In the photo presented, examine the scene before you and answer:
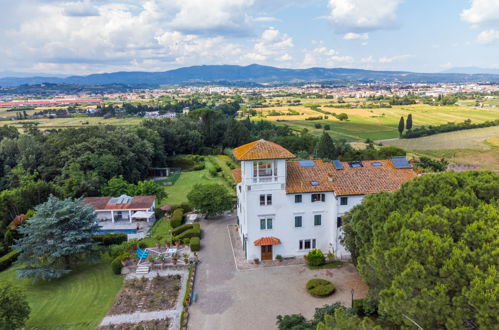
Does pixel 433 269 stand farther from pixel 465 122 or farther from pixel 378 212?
pixel 465 122

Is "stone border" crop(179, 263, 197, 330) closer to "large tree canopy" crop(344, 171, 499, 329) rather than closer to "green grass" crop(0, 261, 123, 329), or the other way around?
"green grass" crop(0, 261, 123, 329)

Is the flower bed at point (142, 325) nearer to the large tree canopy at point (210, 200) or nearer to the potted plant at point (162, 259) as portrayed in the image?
the potted plant at point (162, 259)

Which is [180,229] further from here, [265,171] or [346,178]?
[346,178]

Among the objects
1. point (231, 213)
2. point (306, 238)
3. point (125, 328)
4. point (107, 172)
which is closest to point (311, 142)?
point (231, 213)

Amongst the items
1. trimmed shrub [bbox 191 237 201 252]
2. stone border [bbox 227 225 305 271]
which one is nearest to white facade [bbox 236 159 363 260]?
stone border [bbox 227 225 305 271]

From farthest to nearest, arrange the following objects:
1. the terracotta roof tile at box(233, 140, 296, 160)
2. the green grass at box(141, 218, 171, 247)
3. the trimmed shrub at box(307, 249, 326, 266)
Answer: the green grass at box(141, 218, 171, 247) < the trimmed shrub at box(307, 249, 326, 266) < the terracotta roof tile at box(233, 140, 296, 160)

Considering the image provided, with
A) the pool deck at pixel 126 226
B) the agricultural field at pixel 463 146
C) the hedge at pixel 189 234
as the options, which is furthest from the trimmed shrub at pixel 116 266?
the agricultural field at pixel 463 146
